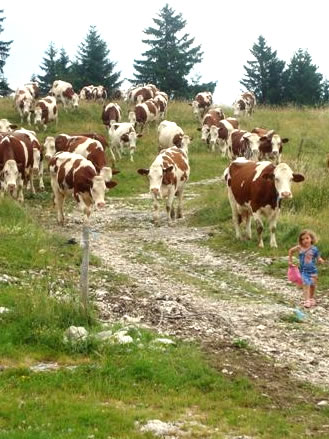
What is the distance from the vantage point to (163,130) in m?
29.8

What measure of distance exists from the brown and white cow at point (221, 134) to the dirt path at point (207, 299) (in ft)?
48.1

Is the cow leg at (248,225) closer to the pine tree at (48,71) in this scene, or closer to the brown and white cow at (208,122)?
the brown and white cow at (208,122)

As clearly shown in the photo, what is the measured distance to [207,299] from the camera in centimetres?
1138

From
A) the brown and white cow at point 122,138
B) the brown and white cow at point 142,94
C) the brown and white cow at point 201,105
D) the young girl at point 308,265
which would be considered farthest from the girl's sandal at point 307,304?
the brown and white cow at point 142,94

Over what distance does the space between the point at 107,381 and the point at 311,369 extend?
2.51m

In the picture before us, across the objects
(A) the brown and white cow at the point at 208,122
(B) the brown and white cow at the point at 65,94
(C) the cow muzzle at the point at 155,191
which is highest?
(B) the brown and white cow at the point at 65,94

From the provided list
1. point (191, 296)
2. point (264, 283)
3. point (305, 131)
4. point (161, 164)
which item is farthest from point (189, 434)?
point (305, 131)

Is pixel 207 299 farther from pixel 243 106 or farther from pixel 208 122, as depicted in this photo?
pixel 243 106

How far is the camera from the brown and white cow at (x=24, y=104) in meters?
34.5

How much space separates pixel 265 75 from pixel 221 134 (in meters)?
33.8

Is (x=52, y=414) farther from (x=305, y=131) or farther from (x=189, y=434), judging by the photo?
(x=305, y=131)

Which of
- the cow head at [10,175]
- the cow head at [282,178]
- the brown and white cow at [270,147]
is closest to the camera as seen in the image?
the cow head at [282,178]

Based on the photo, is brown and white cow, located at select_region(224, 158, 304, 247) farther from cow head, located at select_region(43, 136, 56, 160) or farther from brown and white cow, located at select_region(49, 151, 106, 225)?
cow head, located at select_region(43, 136, 56, 160)

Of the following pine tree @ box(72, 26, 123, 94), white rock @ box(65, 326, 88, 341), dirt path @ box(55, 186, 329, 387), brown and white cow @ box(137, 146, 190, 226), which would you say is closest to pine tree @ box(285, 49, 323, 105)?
pine tree @ box(72, 26, 123, 94)
